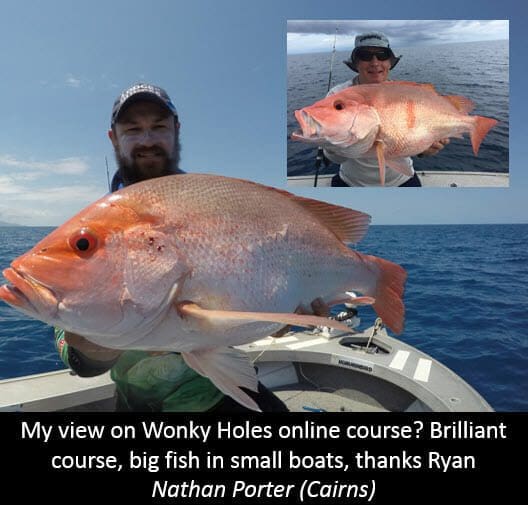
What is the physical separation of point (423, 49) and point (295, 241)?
31.2ft

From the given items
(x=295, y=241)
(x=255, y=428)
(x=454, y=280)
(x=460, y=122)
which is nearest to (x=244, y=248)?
(x=295, y=241)

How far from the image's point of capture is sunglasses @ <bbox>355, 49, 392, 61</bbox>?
2.16 meters

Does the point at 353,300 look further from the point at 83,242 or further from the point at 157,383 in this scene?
the point at 157,383

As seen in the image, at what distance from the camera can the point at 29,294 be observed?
1057 millimetres

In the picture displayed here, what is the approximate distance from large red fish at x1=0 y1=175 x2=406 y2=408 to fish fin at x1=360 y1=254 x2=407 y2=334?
30 centimetres

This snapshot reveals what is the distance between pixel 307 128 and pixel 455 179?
4474 millimetres

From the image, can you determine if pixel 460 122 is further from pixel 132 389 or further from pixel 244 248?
pixel 132 389

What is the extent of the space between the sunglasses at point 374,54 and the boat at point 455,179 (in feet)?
6.99

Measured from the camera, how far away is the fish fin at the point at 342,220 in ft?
5.06

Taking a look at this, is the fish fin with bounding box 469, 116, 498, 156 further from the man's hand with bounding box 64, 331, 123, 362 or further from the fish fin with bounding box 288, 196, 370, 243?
the man's hand with bounding box 64, 331, 123, 362

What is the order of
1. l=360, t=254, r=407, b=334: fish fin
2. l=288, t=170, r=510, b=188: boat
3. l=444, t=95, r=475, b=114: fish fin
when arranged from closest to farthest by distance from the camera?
1. l=360, t=254, r=407, b=334: fish fin
2. l=444, t=95, r=475, b=114: fish fin
3. l=288, t=170, r=510, b=188: boat

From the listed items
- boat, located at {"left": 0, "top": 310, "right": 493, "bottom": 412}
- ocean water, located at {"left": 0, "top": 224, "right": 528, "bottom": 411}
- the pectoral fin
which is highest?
the pectoral fin

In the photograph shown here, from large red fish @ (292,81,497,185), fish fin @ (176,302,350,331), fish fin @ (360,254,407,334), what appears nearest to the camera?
fish fin @ (176,302,350,331)

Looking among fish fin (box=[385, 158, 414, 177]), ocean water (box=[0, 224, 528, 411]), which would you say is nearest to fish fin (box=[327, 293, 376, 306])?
fish fin (box=[385, 158, 414, 177])
